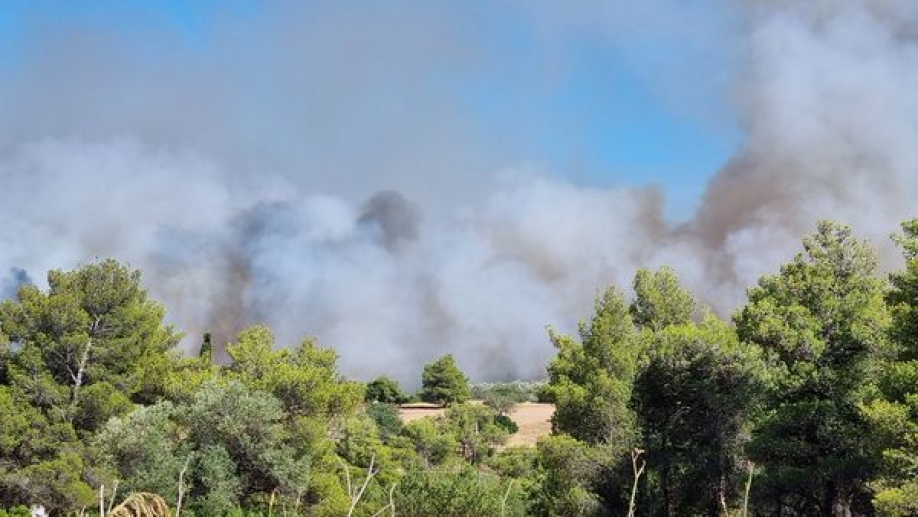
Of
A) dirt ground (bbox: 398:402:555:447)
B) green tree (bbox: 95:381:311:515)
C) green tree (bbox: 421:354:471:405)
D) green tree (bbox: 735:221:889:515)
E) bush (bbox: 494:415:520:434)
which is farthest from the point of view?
green tree (bbox: 421:354:471:405)

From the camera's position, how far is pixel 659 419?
117ft

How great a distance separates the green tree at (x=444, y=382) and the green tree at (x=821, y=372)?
67601 mm

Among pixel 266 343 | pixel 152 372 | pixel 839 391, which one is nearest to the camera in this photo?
pixel 839 391

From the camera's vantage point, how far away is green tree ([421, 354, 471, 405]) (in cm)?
9912

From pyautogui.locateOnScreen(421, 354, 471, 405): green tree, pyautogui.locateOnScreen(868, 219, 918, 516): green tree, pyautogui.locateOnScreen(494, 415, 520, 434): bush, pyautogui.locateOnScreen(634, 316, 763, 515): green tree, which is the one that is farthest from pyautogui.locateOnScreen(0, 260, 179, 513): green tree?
pyautogui.locateOnScreen(421, 354, 471, 405): green tree

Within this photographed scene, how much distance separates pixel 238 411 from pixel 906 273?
29482mm

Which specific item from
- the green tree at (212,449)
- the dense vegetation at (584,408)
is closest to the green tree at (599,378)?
the dense vegetation at (584,408)

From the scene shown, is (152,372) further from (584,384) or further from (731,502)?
(731,502)

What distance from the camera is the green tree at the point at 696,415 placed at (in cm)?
3338

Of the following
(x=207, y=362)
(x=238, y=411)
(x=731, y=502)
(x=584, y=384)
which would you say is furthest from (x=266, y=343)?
(x=731, y=502)

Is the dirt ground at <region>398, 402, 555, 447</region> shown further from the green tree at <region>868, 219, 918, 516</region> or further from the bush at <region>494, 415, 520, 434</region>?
the green tree at <region>868, 219, 918, 516</region>

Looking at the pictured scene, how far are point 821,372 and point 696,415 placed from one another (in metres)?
5.55

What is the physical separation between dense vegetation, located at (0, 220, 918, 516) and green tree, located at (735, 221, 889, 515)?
0.27 ft

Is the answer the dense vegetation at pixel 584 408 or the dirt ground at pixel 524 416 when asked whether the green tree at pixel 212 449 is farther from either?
the dirt ground at pixel 524 416
